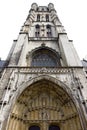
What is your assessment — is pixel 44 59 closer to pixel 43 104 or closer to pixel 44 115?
pixel 43 104

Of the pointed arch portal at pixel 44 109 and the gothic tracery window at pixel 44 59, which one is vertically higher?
the gothic tracery window at pixel 44 59

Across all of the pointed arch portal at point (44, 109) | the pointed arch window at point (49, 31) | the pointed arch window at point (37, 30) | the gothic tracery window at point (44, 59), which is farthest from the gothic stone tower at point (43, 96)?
the pointed arch window at point (49, 31)

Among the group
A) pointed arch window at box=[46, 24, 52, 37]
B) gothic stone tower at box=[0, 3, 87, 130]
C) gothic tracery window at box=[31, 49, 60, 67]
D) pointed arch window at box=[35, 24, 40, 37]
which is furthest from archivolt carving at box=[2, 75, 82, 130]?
pointed arch window at box=[46, 24, 52, 37]

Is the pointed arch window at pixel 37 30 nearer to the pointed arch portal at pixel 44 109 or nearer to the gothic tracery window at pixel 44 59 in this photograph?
the gothic tracery window at pixel 44 59

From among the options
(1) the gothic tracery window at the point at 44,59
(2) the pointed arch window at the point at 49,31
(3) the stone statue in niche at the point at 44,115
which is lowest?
(3) the stone statue in niche at the point at 44,115

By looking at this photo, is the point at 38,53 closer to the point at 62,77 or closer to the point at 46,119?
the point at 62,77

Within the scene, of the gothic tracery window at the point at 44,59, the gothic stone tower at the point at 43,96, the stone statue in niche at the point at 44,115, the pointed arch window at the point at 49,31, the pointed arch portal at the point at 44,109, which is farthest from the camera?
the pointed arch window at the point at 49,31

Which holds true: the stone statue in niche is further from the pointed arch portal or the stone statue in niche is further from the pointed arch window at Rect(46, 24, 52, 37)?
the pointed arch window at Rect(46, 24, 52, 37)

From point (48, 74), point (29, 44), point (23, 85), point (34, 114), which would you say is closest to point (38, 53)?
point (29, 44)

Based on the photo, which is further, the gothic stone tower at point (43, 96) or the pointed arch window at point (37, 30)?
the pointed arch window at point (37, 30)

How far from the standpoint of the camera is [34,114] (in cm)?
1034

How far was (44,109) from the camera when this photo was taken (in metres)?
10.6

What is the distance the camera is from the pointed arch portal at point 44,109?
946 cm

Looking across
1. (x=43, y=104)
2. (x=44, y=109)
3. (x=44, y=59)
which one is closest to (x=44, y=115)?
(x=44, y=109)
